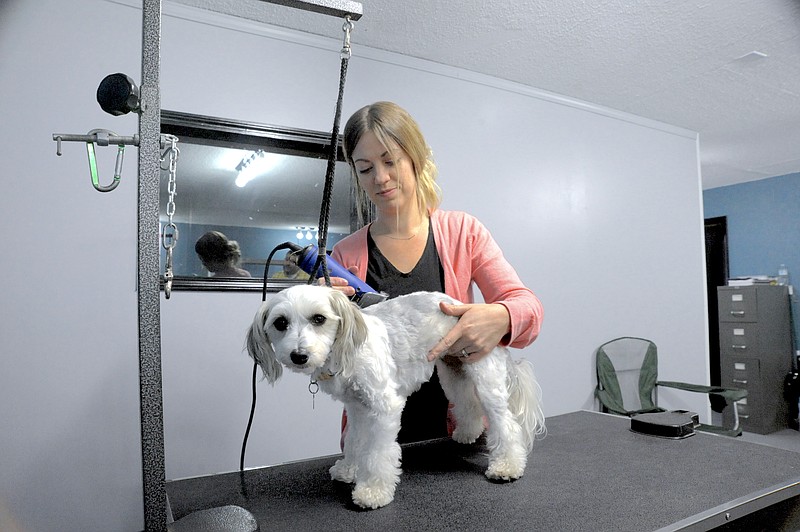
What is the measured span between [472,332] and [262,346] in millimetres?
410

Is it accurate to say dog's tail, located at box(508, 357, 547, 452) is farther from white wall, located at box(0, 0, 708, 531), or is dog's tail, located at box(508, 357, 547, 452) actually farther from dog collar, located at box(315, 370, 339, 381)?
white wall, located at box(0, 0, 708, 531)

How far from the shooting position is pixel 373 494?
927mm

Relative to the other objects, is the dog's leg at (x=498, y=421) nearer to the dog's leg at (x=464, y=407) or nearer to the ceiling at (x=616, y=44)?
the dog's leg at (x=464, y=407)

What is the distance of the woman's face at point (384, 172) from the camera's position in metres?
1.17

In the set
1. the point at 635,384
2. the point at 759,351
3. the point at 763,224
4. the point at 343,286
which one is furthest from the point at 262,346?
the point at 763,224

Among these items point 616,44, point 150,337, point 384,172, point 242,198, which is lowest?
point 150,337

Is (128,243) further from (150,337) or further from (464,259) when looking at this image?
(150,337)

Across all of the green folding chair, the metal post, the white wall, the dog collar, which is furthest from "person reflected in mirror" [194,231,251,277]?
the green folding chair

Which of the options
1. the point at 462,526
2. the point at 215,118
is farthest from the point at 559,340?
the point at 462,526

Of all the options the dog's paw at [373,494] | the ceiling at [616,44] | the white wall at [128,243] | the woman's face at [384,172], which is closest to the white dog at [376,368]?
the dog's paw at [373,494]

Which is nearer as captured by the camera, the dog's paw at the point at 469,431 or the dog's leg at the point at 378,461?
the dog's leg at the point at 378,461

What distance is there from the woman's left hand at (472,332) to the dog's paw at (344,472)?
0.99 feet

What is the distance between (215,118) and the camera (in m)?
2.33

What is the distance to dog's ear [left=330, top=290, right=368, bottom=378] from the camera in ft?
2.89
